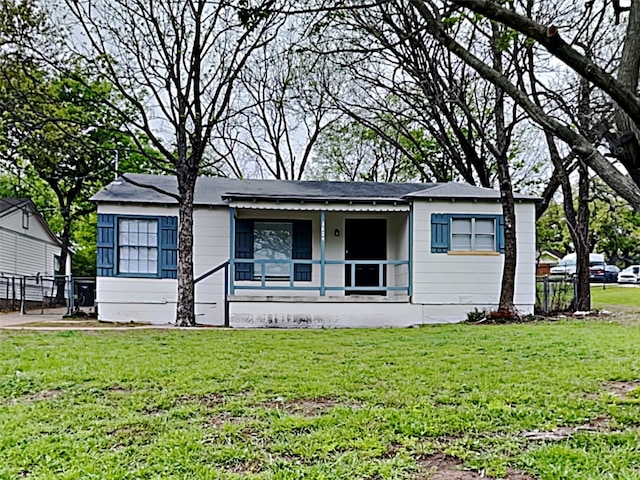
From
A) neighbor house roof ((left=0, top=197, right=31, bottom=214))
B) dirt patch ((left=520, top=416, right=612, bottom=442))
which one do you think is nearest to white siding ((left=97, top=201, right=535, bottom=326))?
dirt patch ((left=520, top=416, right=612, bottom=442))

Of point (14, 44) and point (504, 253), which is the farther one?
point (504, 253)

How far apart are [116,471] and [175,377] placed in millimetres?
2471

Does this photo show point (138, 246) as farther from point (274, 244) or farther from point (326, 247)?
point (326, 247)

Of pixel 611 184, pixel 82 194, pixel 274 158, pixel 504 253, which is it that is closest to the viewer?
pixel 611 184

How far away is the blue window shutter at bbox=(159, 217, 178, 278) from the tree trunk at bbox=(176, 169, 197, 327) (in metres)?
1.40

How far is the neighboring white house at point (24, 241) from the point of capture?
19734 millimetres

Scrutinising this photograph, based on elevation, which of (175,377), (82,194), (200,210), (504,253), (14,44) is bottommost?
(175,377)

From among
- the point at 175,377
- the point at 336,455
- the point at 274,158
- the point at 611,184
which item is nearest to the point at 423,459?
the point at 336,455

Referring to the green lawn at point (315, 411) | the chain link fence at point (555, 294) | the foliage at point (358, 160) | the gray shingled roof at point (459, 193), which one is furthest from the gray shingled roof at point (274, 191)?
the foliage at point (358, 160)

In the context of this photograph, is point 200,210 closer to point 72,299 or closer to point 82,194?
point 72,299

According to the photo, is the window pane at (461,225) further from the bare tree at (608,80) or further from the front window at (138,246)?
the bare tree at (608,80)

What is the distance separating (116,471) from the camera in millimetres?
2902

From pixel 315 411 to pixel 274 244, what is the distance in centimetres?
988

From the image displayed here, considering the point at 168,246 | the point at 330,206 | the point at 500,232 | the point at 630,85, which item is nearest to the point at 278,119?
the point at 330,206
